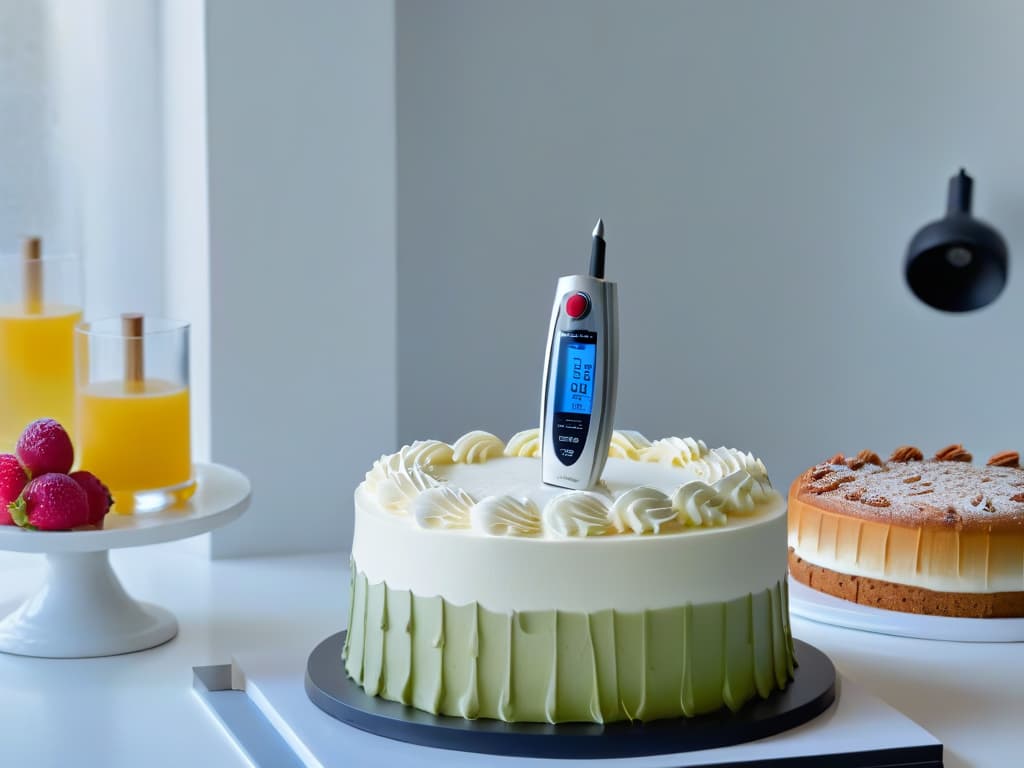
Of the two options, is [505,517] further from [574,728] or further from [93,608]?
[93,608]

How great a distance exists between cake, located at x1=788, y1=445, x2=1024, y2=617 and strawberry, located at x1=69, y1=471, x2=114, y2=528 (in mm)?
750

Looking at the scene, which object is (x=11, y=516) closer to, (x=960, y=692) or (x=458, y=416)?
(x=960, y=692)

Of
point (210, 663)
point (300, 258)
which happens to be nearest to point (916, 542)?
point (210, 663)

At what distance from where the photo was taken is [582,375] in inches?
49.4

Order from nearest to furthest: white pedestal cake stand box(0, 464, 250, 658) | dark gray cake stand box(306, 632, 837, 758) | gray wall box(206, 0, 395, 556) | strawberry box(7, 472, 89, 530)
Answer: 1. dark gray cake stand box(306, 632, 837, 758)
2. strawberry box(7, 472, 89, 530)
3. white pedestal cake stand box(0, 464, 250, 658)
4. gray wall box(206, 0, 395, 556)

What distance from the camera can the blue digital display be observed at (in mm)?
1250

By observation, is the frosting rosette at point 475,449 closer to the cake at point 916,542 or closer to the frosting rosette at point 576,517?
the frosting rosette at point 576,517

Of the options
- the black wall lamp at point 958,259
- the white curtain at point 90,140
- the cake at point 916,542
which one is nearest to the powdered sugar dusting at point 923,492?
the cake at point 916,542

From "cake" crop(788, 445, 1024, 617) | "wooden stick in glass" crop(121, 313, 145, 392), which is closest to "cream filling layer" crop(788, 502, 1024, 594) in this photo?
"cake" crop(788, 445, 1024, 617)

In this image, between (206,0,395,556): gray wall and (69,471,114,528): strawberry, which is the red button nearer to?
(69,471,114,528): strawberry

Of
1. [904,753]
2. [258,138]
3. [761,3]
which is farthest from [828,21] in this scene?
[904,753]

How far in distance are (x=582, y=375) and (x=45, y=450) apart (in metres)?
0.55

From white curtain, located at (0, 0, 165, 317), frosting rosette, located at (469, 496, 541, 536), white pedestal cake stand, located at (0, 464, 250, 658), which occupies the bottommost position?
white pedestal cake stand, located at (0, 464, 250, 658)

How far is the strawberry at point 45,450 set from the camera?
4.74ft
